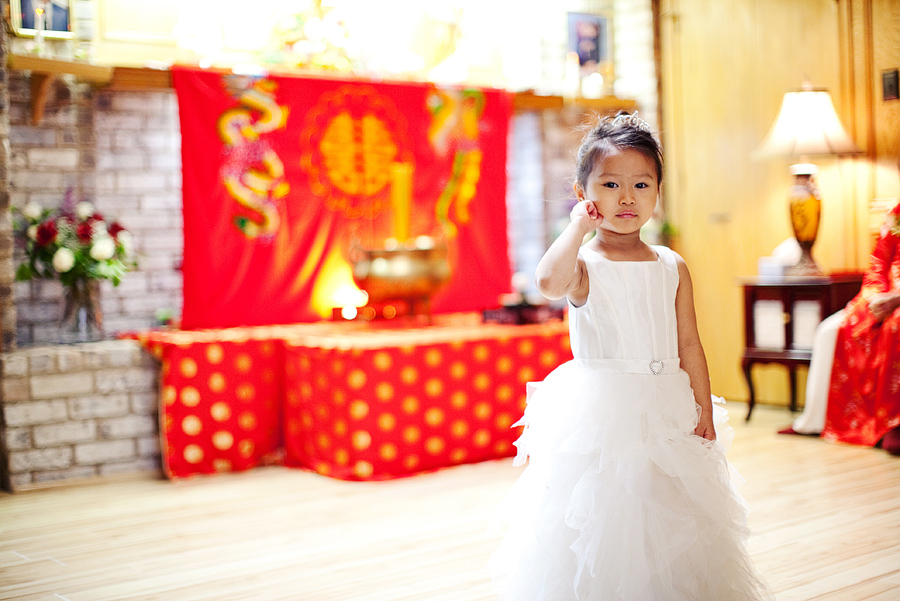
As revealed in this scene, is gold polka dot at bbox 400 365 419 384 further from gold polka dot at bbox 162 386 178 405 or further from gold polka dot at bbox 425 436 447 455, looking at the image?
gold polka dot at bbox 162 386 178 405

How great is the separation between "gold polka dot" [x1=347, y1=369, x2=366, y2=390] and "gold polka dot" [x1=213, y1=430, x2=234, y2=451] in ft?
2.01

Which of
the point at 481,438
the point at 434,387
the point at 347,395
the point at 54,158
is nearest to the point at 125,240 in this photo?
the point at 54,158

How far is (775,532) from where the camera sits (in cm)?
245

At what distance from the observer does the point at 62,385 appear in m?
3.28

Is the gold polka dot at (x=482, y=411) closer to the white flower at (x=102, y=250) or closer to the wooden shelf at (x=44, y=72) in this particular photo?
the white flower at (x=102, y=250)

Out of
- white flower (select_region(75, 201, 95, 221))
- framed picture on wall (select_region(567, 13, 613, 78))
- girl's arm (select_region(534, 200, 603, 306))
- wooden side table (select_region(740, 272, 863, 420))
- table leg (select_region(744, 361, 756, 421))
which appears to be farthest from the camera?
framed picture on wall (select_region(567, 13, 613, 78))

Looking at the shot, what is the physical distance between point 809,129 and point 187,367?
2995mm

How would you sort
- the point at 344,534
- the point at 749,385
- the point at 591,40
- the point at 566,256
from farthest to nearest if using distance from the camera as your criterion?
the point at 591,40
the point at 749,385
the point at 344,534
the point at 566,256

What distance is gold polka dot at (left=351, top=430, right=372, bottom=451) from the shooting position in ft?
10.5

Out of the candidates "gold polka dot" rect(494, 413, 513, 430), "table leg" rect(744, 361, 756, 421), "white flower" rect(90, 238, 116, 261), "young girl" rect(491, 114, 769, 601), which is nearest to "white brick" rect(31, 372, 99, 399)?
"white flower" rect(90, 238, 116, 261)

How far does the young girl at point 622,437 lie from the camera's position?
148 cm

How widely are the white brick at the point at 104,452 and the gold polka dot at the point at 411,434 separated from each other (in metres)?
1.10

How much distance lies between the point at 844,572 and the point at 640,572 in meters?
0.92

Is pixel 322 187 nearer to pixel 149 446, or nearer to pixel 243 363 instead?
pixel 243 363
